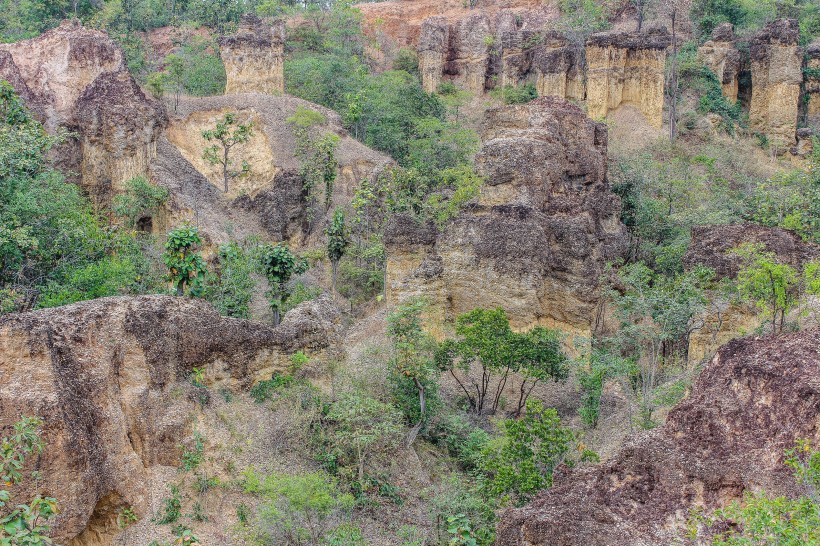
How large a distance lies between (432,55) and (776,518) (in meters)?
49.3

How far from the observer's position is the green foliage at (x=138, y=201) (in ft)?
117

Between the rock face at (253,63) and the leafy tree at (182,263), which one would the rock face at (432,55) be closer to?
the rock face at (253,63)

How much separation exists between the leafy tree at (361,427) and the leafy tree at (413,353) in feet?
4.12

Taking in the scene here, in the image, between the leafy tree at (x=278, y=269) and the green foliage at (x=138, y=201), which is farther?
the green foliage at (x=138, y=201)

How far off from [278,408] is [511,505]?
20.4 feet

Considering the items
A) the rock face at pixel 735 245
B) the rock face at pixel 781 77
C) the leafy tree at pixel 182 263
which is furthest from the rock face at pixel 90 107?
the rock face at pixel 781 77

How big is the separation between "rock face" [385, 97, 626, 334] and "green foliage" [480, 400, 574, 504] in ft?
25.3

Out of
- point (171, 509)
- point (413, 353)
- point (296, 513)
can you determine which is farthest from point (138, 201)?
point (296, 513)

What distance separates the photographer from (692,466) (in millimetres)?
15172

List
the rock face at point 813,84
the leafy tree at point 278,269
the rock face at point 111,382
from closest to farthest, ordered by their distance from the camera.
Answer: the rock face at point 111,382
the leafy tree at point 278,269
the rock face at point 813,84

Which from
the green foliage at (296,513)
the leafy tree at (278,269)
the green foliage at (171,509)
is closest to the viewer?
the green foliage at (296,513)

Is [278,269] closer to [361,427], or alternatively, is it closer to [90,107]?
[361,427]

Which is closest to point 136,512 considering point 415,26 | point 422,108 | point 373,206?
point 373,206

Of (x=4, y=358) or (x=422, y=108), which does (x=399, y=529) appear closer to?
(x=4, y=358)
